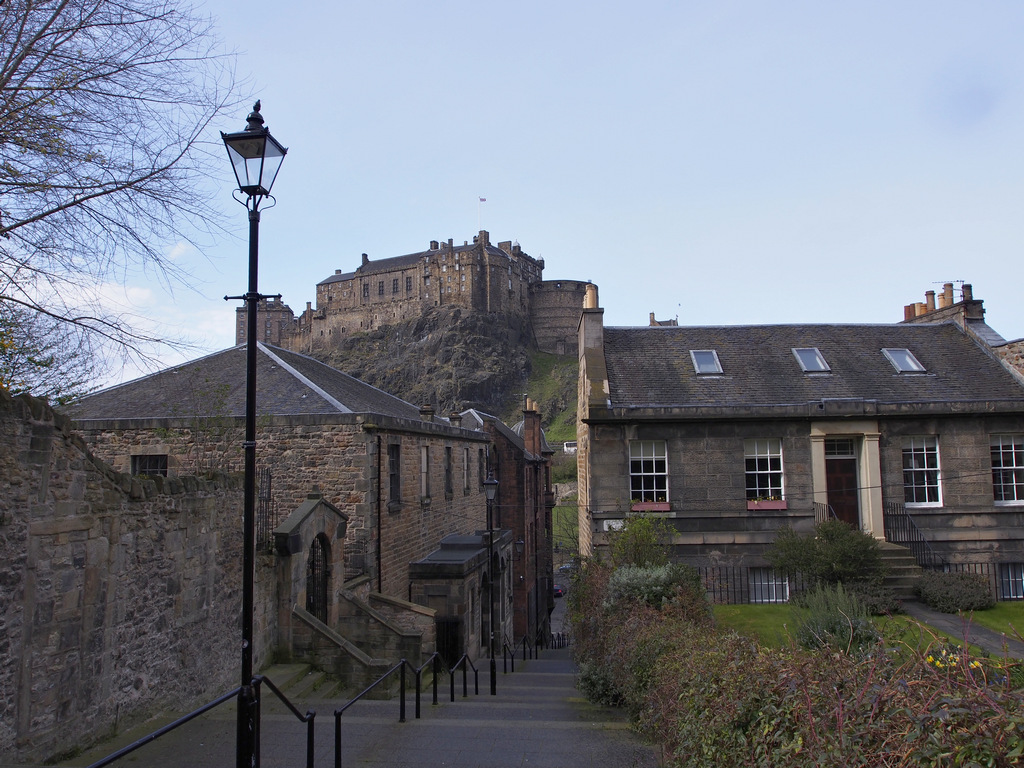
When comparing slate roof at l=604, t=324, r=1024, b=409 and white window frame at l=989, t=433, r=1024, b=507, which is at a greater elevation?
slate roof at l=604, t=324, r=1024, b=409

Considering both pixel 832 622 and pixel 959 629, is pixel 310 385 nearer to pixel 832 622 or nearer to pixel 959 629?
pixel 832 622

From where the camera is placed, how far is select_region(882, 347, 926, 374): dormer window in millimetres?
19672

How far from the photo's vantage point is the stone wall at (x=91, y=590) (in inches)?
250

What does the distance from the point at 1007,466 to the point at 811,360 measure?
210 inches

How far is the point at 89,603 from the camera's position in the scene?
24.0 ft

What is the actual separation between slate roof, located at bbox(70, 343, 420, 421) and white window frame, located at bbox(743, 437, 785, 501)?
9.11 meters

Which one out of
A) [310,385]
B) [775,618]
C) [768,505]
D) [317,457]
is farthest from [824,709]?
[310,385]

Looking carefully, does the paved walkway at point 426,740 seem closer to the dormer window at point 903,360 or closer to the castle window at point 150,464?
the castle window at point 150,464

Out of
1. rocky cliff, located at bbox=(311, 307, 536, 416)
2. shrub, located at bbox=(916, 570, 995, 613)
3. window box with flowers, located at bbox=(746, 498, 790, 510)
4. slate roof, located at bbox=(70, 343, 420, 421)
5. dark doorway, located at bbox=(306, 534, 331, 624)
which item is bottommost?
shrub, located at bbox=(916, 570, 995, 613)

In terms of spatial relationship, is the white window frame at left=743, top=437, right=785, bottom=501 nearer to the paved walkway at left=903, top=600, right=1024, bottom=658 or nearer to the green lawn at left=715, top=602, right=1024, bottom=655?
the green lawn at left=715, top=602, right=1024, bottom=655

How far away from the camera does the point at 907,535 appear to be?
1756 cm

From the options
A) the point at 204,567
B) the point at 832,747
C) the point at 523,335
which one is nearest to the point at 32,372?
the point at 204,567

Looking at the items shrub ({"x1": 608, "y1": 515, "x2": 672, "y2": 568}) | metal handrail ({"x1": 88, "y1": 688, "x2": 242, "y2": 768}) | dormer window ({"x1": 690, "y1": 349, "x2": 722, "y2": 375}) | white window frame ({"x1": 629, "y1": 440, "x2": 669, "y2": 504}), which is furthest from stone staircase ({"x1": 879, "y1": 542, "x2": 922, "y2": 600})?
metal handrail ({"x1": 88, "y1": 688, "x2": 242, "y2": 768})

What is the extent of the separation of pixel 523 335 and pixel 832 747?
342ft
